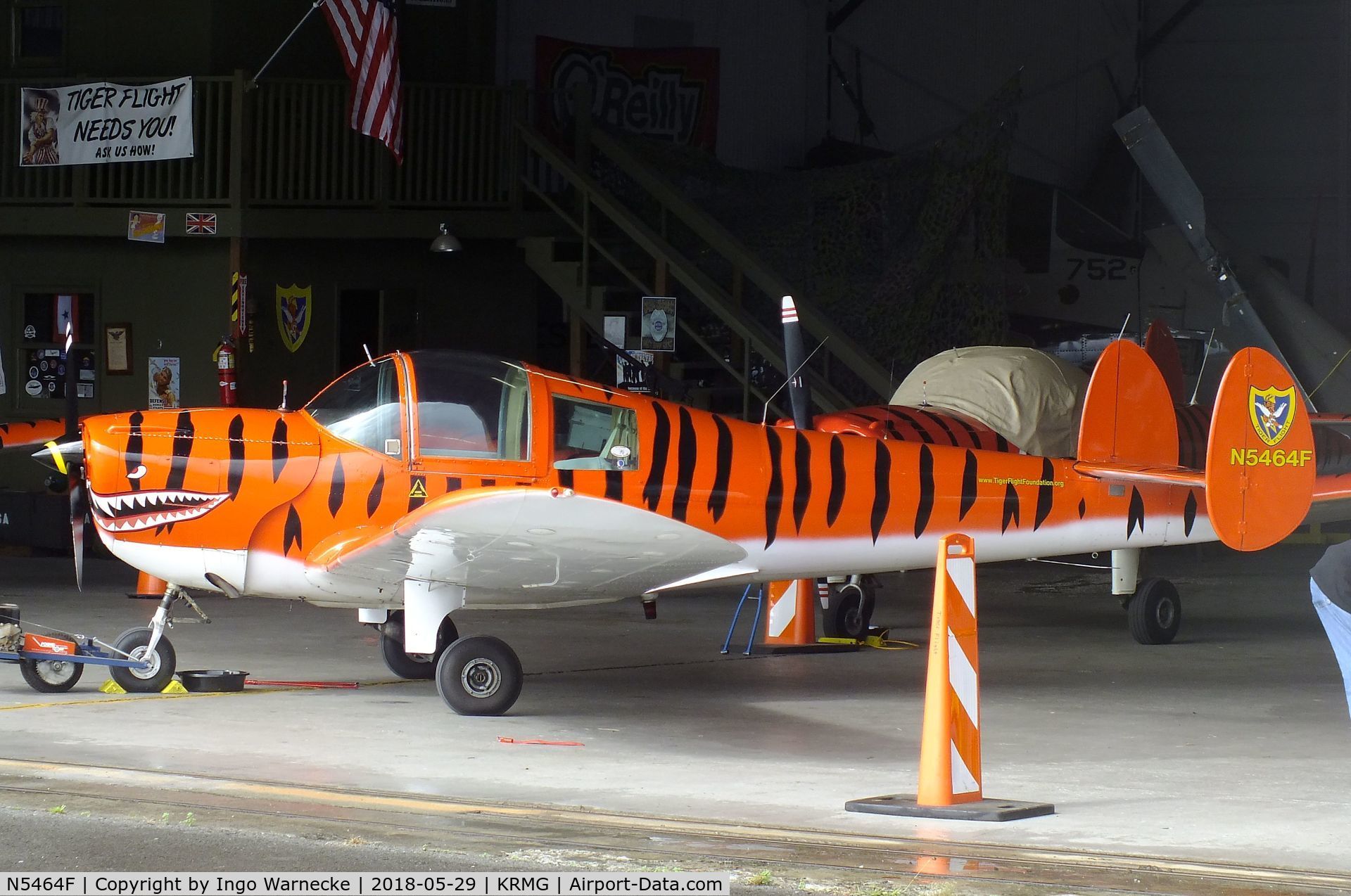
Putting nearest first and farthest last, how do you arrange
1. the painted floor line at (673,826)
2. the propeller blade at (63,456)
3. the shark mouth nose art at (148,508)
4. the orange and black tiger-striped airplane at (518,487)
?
the painted floor line at (673,826)
the orange and black tiger-striped airplane at (518,487)
the shark mouth nose art at (148,508)
the propeller blade at (63,456)

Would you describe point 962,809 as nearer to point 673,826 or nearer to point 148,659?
point 673,826

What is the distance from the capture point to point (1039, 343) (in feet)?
76.9

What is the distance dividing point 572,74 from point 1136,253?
7928 mm

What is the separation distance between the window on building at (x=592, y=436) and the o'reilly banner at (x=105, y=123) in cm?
933

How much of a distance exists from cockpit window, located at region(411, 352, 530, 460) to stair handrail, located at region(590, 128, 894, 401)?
24.8ft

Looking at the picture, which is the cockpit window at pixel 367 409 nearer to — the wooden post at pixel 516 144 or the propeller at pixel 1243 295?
the wooden post at pixel 516 144

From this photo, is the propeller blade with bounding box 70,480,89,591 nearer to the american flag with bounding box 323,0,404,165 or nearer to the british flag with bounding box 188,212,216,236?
the american flag with bounding box 323,0,404,165

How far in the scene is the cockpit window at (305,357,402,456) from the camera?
9.07m

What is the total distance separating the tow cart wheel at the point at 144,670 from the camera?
31.1 feet

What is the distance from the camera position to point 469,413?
9008 millimetres

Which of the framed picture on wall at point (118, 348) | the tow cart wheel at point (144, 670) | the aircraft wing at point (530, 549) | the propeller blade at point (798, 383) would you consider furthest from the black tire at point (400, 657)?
the framed picture on wall at point (118, 348)

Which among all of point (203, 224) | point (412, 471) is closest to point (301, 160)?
point (203, 224)

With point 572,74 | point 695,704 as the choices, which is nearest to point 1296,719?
point 695,704

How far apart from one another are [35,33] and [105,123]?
8.23 ft
